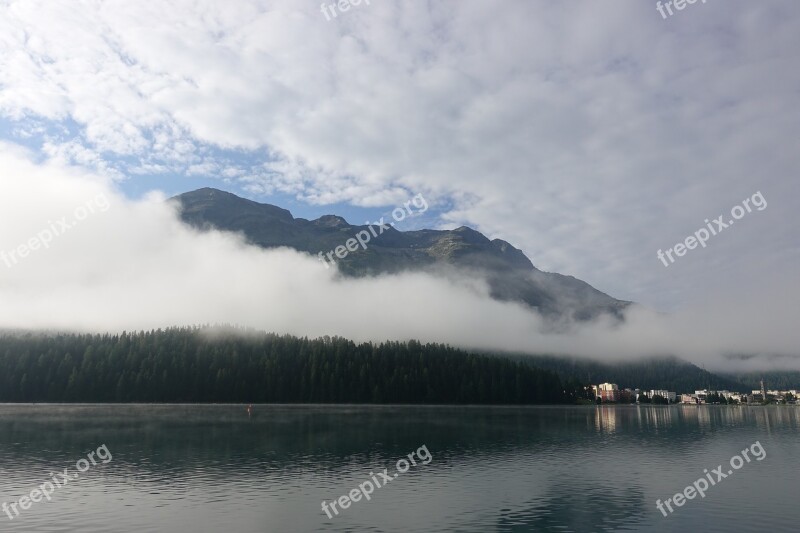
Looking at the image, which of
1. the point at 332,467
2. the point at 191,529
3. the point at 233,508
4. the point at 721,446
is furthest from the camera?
the point at 721,446

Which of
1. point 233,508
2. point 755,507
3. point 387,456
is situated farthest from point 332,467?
point 755,507

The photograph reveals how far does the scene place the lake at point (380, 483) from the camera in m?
51.2

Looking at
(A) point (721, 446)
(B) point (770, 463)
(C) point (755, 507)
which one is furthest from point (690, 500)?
(A) point (721, 446)

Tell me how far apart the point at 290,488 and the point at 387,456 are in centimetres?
3106

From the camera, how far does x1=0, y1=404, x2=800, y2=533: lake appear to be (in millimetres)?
51250

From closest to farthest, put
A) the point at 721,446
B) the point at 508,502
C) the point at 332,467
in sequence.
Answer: the point at 508,502 → the point at 332,467 → the point at 721,446

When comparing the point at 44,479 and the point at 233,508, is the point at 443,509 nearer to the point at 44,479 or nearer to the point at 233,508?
the point at 233,508

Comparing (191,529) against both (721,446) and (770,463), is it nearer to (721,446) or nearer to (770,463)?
(770,463)

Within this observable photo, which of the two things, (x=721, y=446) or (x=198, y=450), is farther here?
(x=721, y=446)

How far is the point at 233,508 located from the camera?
55469 mm

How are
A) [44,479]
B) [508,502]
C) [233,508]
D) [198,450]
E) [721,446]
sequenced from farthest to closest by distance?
[721,446]
[198,450]
[44,479]
[508,502]
[233,508]

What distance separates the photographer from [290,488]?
2596 inches

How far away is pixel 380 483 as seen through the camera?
69375 millimetres

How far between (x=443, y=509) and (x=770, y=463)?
7087 centimetres
